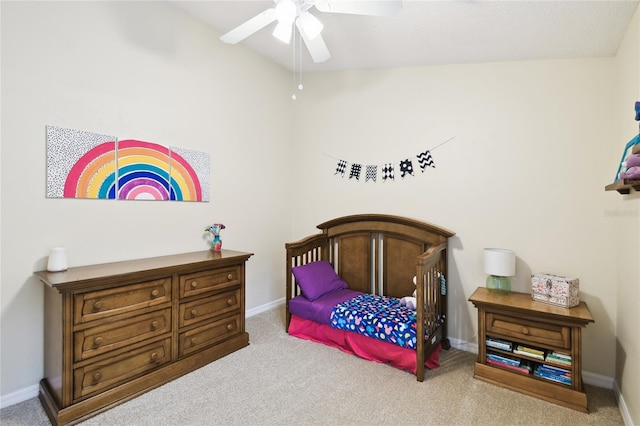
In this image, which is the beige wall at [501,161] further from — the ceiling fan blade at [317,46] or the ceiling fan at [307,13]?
the ceiling fan at [307,13]

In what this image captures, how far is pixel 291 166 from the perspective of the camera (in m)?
4.01

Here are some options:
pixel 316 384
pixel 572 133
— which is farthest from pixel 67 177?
pixel 572 133

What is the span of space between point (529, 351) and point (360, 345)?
1181 millimetres

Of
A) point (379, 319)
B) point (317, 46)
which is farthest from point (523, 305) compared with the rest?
point (317, 46)

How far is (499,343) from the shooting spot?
229cm

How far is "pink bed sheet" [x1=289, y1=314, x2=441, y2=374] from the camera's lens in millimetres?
2451

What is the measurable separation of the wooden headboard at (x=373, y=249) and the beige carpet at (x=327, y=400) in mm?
778

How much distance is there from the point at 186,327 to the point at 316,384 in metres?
1.02

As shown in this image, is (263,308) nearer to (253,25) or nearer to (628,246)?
(253,25)

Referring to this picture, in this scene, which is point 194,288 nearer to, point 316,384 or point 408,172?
point 316,384

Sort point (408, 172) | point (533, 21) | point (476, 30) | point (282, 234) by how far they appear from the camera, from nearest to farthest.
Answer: point (533, 21), point (476, 30), point (408, 172), point (282, 234)

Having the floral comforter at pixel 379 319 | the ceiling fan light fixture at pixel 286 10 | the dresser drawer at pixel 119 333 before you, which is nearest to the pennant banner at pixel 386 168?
the floral comforter at pixel 379 319

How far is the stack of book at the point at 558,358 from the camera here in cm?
206

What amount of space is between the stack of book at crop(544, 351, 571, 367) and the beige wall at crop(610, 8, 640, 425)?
0.29 meters
